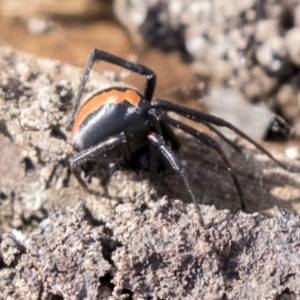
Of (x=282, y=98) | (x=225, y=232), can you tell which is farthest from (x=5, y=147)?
(x=282, y=98)

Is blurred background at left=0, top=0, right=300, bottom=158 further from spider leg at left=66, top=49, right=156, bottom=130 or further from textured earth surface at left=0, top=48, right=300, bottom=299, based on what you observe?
textured earth surface at left=0, top=48, right=300, bottom=299

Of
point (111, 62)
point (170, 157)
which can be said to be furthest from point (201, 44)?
point (170, 157)

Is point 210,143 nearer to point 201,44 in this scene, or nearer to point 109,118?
point 109,118

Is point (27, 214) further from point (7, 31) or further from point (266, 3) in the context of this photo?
point (266, 3)

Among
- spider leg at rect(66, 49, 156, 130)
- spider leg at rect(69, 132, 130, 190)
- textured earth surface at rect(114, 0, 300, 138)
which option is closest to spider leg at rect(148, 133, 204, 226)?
spider leg at rect(69, 132, 130, 190)

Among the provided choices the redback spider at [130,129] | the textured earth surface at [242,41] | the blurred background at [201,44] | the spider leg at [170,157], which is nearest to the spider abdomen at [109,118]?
the redback spider at [130,129]
